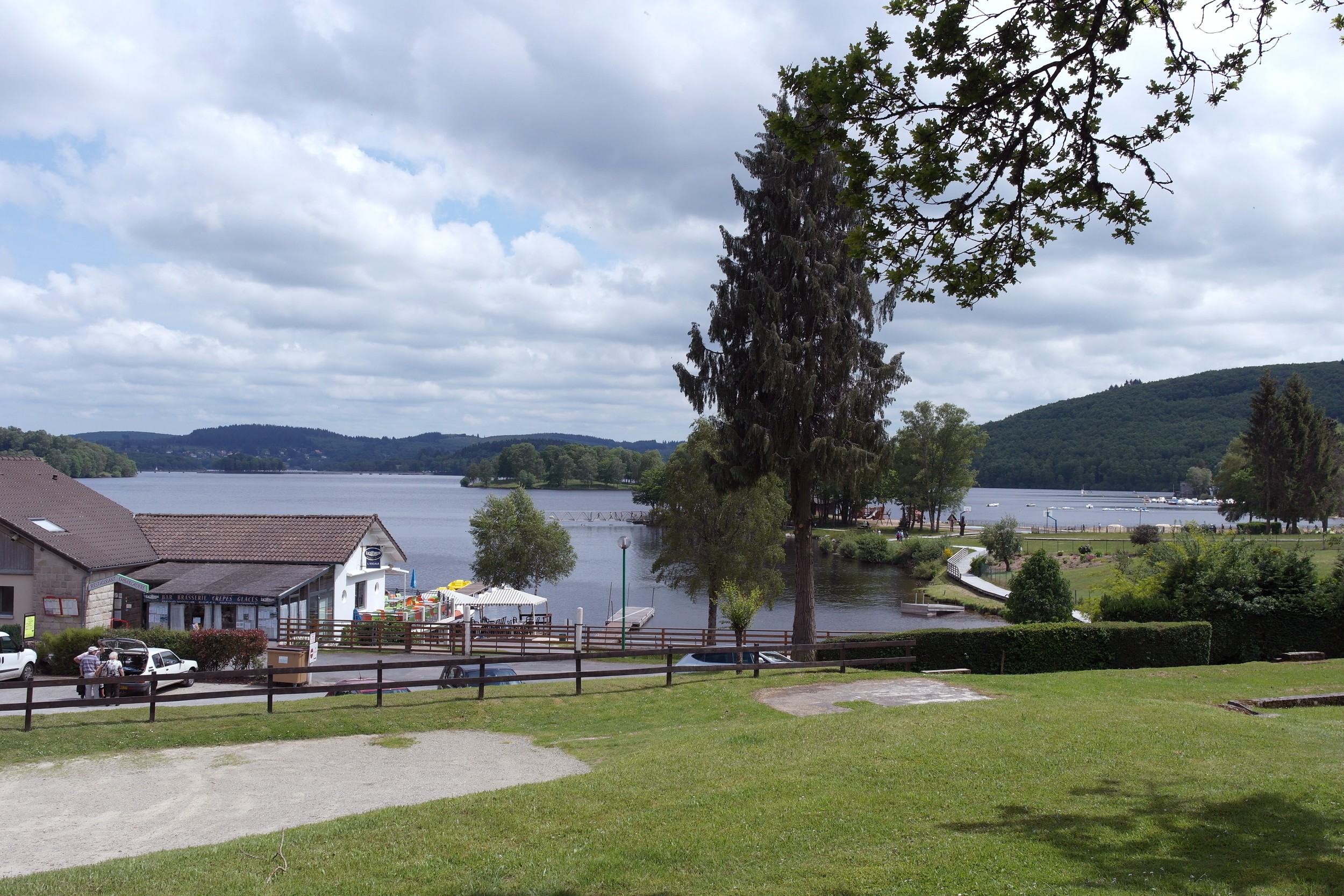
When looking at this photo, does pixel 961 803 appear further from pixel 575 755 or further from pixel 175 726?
pixel 175 726

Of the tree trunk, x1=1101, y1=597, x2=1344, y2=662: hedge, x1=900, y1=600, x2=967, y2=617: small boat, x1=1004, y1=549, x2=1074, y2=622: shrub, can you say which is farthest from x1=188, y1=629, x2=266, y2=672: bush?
x1=900, y1=600, x2=967, y2=617: small boat

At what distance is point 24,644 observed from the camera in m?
27.2

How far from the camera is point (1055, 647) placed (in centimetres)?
2275

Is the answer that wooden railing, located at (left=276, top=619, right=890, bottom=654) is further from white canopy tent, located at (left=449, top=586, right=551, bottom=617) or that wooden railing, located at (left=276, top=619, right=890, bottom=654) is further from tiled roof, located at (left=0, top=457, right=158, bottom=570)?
tiled roof, located at (left=0, top=457, right=158, bottom=570)

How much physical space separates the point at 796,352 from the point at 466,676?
13767mm

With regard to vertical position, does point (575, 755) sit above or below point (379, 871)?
below

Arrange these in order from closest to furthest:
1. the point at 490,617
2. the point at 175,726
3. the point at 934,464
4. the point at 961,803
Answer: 1. the point at 961,803
2. the point at 175,726
3. the point at 490,617
4. the point at 934,464

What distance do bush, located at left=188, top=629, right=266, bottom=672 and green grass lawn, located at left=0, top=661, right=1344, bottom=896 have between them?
12256 millimetres

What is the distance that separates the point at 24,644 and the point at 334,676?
10.4 meters

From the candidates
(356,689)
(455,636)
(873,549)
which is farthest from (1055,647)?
(873,549)

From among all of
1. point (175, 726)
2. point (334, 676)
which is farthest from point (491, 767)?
point (334, 676)

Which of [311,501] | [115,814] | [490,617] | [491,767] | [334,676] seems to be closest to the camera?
[115,814]

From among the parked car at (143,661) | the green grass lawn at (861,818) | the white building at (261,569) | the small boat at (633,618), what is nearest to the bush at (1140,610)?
the green grass lawn at (861,818)

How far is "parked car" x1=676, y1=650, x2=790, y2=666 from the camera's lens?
22138mm
